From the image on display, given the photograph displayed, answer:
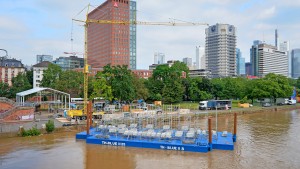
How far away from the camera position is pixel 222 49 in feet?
617

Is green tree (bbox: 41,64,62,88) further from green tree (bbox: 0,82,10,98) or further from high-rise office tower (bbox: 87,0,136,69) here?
high-rise office tower (bbox: 87,0,136,69)

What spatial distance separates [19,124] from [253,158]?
25.1 m

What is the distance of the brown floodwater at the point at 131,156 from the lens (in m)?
20.8

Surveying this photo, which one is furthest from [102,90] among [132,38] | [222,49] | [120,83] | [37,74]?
[222,49]

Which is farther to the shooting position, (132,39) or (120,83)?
(132,39)

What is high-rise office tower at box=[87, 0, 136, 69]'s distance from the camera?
138 m

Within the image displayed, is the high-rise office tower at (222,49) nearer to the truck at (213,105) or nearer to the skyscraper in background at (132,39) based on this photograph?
the skyscraper in background at (132,39)

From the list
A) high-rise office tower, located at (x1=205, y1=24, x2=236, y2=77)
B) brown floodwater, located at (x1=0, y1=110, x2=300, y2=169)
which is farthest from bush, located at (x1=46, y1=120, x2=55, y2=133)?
high-rise office tower, located at (x1=205, y1=24, x2=236, y2=77)

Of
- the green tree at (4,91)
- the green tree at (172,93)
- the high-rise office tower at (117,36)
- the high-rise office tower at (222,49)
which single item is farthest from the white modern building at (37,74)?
the high-rise office tower at (222,49)

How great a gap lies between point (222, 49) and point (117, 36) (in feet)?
259

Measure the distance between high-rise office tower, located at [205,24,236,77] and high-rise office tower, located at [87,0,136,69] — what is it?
64.3 m

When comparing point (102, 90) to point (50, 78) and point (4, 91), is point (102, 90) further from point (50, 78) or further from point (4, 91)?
point (4, 91)

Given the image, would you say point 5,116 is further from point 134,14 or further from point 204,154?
point 134,14

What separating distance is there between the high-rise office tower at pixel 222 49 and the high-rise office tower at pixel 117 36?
6430 cm
